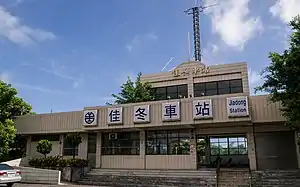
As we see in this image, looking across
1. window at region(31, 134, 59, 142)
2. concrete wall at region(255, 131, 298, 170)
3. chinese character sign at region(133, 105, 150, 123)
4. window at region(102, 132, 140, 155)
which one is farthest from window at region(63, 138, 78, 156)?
concrete wall at region(255, 131, 298, 170)

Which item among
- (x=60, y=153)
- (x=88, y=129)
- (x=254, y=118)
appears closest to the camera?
(x=254, y=118)

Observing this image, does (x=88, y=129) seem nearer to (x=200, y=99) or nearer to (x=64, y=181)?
(x=64, y=181)

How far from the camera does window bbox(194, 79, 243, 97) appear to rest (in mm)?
25562

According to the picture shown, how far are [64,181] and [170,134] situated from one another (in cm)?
709

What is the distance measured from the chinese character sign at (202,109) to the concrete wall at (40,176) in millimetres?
8424

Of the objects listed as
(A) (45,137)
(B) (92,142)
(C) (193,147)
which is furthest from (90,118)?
(C) (193,147)

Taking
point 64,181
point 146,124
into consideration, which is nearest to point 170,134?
point 146,124

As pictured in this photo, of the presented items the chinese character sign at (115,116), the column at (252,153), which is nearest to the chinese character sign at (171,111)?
the chinese character sign at (115,116)

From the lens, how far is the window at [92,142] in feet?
71.4

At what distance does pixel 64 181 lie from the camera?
18906mm

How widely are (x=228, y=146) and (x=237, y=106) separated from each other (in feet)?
28.4

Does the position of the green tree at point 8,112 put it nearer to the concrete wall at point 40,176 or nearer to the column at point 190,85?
the concrete wall at point 40,176

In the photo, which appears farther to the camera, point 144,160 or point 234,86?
point 234,86

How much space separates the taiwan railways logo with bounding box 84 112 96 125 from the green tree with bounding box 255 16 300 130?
1027 cm
